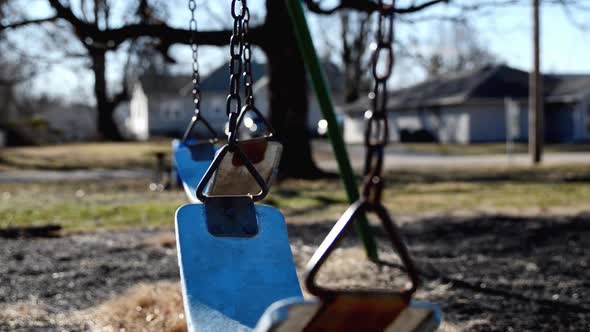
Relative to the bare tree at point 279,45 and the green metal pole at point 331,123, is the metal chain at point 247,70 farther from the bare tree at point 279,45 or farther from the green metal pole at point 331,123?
the bare tree at point 279,45

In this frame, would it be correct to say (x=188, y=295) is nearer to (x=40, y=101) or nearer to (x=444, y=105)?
(x=444, y=105)

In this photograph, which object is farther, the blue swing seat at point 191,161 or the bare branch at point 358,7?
the bare branch at point 358,7

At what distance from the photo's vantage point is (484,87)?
1358 inches

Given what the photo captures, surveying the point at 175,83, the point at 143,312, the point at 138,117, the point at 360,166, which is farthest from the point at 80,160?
the point at 138,117

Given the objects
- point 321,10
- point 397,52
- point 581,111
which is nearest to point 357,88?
point 581,111

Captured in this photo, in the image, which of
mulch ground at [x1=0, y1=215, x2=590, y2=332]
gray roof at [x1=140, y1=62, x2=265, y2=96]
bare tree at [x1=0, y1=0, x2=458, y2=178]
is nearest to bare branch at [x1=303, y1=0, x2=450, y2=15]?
bare tree at [x1=0, y1=0, x2=458, y2=178]

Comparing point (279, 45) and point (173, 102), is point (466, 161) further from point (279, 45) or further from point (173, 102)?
point (173, 102)

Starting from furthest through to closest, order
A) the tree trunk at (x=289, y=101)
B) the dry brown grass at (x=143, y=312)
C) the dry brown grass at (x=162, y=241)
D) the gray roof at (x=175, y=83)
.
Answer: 1. the gray roof at (x=175, y=83)
2. the tree trunk at (x=289, y=101)
3. the dry brown grass at (x=162, y=241)
4. the dry brown grass at (x=143, y=312)

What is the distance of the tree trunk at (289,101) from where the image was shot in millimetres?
13852

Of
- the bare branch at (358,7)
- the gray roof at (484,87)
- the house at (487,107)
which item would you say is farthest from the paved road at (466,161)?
the gray roof at (484,87)

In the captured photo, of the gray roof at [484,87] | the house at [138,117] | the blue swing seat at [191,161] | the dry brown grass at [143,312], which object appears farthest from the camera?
the house at [138,117]

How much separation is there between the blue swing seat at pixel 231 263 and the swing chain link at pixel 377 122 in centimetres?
96

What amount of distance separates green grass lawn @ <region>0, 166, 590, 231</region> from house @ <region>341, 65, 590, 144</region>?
1734 centimetres

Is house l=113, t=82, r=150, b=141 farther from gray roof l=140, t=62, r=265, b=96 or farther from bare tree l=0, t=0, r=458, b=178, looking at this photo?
bare tree l=0, t=0, r=458, b=178
